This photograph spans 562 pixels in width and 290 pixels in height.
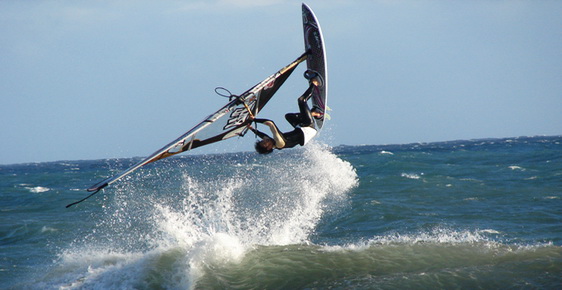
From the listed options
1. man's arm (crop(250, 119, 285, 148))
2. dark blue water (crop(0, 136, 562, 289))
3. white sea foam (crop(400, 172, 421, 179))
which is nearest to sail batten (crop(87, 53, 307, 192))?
man's arm (crop(250, 119, 285, 148))

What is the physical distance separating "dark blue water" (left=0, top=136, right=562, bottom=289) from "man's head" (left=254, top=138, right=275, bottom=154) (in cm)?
168

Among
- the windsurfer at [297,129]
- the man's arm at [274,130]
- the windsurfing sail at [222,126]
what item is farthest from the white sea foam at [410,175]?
the man's arm at [274,130]

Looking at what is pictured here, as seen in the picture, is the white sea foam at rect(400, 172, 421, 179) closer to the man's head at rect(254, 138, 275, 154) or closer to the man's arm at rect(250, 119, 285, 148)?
the man's arm at rect(250, 119, 285, 148)

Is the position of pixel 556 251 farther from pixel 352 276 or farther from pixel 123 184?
pixel 123 184

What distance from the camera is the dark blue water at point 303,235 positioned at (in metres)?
6.49

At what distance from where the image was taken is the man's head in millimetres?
6535

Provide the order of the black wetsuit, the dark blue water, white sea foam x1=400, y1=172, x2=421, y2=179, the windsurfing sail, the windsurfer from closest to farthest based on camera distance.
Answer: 1. the windsurfing sail
2. the dark blue water
3. the windsurfer
4. the black wetsuit
5. white sea foam x1=400, y1=172, x2=421, y2=179

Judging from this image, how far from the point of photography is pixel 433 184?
14742 mm

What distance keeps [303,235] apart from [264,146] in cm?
310

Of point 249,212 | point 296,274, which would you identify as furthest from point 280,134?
point 249,212

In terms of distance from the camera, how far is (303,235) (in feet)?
29.8

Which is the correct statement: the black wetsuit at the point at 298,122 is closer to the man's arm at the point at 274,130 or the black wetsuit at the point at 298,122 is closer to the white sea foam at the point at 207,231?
the man's arm at the point at 274,130

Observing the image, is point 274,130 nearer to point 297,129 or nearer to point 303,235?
point 297,129

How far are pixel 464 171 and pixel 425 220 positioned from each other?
969 cm
